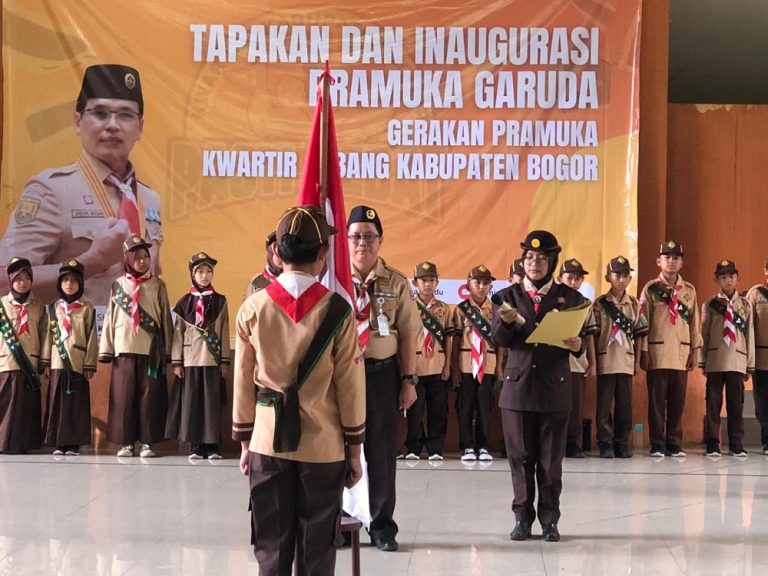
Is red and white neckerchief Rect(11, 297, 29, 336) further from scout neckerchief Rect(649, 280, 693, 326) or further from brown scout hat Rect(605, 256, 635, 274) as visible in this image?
scout neckerchief Rect(649, 280, 693, 326)

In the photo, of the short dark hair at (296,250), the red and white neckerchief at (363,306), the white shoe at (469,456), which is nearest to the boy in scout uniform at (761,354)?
the white shoe at (469,456)

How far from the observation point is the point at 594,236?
8.56 meters

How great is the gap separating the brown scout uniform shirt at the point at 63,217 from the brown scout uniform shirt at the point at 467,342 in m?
2.63

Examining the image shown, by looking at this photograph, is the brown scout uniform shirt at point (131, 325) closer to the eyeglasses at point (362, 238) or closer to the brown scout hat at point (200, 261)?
the brown scout hat at point (200, 261)

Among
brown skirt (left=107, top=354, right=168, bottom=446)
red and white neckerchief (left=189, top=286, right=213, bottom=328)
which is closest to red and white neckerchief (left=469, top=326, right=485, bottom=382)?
red and white neckerchief (left=189, top=286, right=213, bottom=328)

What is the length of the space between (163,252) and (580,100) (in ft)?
12.4

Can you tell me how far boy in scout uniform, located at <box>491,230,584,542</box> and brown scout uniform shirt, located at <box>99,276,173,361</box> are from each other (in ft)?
12.2

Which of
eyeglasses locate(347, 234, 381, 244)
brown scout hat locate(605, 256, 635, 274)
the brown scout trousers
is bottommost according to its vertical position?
the brown scout trousers

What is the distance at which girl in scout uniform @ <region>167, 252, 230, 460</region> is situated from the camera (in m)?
7.76

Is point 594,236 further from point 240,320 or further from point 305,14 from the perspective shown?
point 240,320

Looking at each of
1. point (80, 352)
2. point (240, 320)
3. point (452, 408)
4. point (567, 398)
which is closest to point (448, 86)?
point (452, 408)

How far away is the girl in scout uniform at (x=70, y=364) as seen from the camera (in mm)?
7895

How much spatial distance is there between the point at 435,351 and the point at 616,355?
1.42 meters

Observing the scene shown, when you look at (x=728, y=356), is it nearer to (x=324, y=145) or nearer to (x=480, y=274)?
(x=480, y=274)
